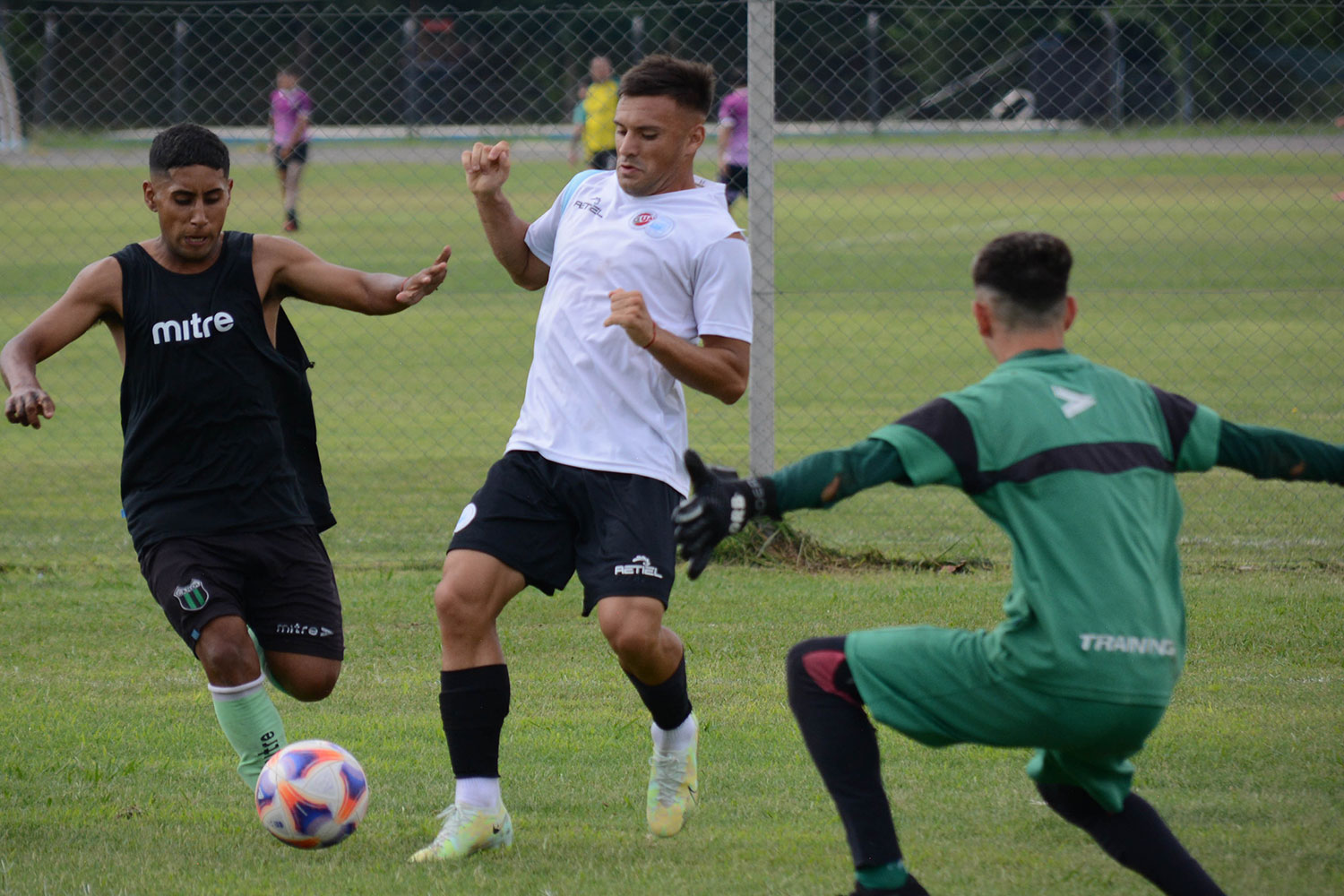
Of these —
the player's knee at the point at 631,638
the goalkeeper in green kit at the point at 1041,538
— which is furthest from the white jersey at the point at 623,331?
the goalkeeper in green kit at the point at 1041,538

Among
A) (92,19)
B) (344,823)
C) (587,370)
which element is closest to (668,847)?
(344,823)

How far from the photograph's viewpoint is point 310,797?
12.7 ft

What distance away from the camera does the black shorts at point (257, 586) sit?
421cm

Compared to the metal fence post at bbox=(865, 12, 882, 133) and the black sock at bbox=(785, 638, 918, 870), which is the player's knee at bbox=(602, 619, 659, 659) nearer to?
the black sock at bbox=(785, 638, 918, 870)

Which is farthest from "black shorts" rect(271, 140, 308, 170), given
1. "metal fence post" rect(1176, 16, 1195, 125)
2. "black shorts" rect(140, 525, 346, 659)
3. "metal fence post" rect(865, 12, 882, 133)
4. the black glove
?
the black glove

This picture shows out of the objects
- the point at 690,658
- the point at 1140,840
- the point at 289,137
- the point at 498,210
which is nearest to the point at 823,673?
the point at 1140,840

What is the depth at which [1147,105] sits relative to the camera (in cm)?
2344

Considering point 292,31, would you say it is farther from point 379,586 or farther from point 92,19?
point 379,586

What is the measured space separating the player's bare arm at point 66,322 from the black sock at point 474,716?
4.21 feet

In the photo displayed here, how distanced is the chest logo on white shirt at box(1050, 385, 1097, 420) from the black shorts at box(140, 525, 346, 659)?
2.37m

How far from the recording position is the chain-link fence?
9367 mm

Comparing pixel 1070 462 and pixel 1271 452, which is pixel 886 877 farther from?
pixel 1271 452

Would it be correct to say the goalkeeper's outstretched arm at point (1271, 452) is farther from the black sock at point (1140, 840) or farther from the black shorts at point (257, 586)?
the black shorts at point (257, 586)

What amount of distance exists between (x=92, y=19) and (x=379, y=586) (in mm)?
26432
